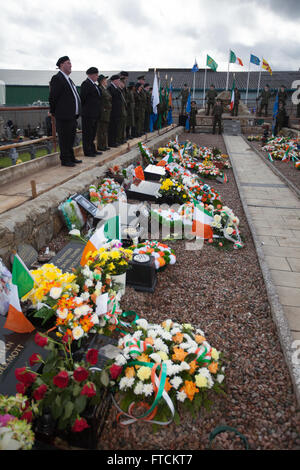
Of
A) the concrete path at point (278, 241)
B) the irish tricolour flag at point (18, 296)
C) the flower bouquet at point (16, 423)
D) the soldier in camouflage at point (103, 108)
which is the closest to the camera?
the flower bouquet at point (16, 423)

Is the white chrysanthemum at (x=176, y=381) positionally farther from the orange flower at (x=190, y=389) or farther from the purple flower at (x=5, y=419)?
the purple flower at (x=5, y=419)

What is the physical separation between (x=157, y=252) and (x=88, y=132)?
13.3ft

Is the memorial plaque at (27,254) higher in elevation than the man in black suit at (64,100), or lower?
lower

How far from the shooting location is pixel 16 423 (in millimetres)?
1530

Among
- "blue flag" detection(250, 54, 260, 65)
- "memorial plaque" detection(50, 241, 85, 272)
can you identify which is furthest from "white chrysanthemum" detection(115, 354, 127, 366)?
"blue flag" detection(250, 54, 260, 65)

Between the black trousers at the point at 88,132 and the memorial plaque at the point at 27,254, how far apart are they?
378 cm

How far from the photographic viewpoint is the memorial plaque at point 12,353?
6.21 ft

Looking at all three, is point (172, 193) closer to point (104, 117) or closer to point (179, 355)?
point (104, 117)

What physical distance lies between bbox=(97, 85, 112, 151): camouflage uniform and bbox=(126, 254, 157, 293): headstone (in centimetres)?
504

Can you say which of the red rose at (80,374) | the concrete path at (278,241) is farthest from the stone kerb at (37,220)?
the concrete path at (278,241)
